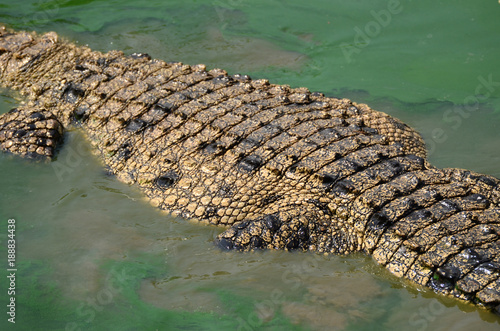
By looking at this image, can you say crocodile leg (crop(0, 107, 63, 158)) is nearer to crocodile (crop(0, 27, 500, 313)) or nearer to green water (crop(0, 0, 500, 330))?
crocodile (crop(0, 27, 500, 313))

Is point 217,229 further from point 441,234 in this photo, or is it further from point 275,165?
point 441,234

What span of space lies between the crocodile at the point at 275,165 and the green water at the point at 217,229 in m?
0.18

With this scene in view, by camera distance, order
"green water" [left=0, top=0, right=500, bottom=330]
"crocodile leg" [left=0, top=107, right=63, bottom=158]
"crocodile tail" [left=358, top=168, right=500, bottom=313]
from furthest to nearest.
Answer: "crocodile leg" [left=0, top=107, right=63, bottom=158], "green water" [left=0, top=0, right=500, bottom=330], "crocodile tail" [left=358, top=168, right=500, bottom=313]

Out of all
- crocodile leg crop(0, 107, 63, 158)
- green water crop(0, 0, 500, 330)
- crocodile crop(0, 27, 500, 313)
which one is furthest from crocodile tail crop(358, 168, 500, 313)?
crocodile leg crop(0, 107, 63, 158)

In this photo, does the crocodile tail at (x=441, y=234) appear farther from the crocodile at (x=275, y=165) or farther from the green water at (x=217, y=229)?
the green water at (x=217, y=229)

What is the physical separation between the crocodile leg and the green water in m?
0.13

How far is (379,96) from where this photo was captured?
6.69 meters

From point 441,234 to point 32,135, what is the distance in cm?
429

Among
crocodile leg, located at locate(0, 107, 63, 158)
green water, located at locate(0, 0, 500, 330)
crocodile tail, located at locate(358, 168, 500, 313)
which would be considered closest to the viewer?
crocodile tail, located at locate(358, 168, 500, 313)

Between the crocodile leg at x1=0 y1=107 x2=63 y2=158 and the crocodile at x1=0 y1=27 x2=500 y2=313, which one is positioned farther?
the crocodile leg at x1=0 y1=107 x2=63 y2=158

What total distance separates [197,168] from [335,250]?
1.48m

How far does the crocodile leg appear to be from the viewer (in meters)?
5.52

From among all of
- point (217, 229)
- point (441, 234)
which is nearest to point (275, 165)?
point (217, 229)

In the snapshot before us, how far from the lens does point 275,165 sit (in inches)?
181
